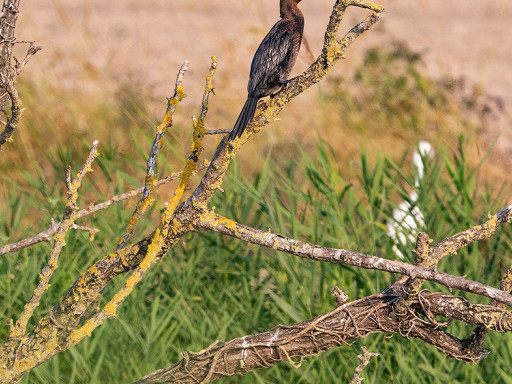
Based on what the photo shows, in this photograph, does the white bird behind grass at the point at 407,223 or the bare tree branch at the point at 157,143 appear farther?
the white bird behind grass at the point at 407,223

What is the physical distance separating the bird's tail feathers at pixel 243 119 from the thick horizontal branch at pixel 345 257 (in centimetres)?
20

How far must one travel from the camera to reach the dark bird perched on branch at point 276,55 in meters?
2.34

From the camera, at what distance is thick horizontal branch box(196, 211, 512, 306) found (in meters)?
1.57

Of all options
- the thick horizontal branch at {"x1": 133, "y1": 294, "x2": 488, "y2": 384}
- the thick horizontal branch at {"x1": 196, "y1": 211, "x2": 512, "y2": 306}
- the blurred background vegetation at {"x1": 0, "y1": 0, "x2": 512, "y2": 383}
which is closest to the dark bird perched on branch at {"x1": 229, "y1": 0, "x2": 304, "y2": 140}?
the thick horizontal branch at {"x1": 196, "y1": 211, "x2": 512, "y2": 306}

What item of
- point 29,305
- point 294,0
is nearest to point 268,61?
point 294,0

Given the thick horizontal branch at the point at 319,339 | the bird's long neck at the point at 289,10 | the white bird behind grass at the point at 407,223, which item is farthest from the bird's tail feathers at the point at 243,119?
the white bird behind grass at the point at 407,223

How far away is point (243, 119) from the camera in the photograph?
88.7 inches

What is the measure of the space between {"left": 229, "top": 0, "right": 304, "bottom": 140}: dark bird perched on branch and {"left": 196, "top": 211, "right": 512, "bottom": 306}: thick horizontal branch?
0.41 meters

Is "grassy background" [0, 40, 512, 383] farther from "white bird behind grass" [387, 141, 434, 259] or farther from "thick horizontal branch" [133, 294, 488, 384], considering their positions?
"thick horizontal branch" [133, 294, 488, 384]

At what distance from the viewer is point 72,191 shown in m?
1.81

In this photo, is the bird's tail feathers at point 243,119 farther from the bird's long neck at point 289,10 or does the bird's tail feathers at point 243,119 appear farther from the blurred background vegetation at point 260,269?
the blurred background vegetation at point 260,269

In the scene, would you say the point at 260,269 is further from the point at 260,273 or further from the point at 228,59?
the point at 228,59

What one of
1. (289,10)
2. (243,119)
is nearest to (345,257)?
(243,119)

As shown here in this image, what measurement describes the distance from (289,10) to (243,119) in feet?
1.27
